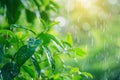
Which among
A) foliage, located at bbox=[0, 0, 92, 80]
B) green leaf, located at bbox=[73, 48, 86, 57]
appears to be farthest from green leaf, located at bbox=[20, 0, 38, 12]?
green leaf, located at bbox=[73, 48, 86, 57]

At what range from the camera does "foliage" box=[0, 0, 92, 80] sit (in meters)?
1.32

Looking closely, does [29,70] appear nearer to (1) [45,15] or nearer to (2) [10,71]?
(2) [10,71]

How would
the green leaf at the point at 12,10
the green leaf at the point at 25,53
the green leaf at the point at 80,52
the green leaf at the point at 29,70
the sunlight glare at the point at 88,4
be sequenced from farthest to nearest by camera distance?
1. the sunlight glare at the point at 88,4
2. the green leaf at the point at 12,10
3. the green leaf at the point at 80,52
4. the green leaf at the point at 29,70
5. the green leaf at the point at 25,53

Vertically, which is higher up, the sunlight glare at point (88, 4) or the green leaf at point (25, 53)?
the green leaf at point (25, 53)

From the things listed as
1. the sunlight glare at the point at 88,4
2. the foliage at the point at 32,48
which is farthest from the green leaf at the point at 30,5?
the sunlight glare at the point at 88,4

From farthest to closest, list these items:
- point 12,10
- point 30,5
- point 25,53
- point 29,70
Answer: point 30,5
point 12,10
point 29,70
point 25,53

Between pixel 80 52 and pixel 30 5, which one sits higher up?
pixel 30 5

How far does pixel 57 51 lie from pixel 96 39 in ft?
8.39

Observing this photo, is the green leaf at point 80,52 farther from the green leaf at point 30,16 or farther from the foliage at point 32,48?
the green leaf at point 30,16

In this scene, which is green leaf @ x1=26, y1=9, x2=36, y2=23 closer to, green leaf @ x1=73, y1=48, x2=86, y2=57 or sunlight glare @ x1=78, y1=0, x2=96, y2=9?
green leaf @ x1=73, y1=48, x2=86, y2=57

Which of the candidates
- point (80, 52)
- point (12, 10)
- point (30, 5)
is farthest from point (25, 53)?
point (30, 5)

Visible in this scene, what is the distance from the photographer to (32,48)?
1.29m

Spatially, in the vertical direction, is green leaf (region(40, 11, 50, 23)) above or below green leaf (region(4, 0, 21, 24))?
below

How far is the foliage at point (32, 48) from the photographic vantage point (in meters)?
1.32
